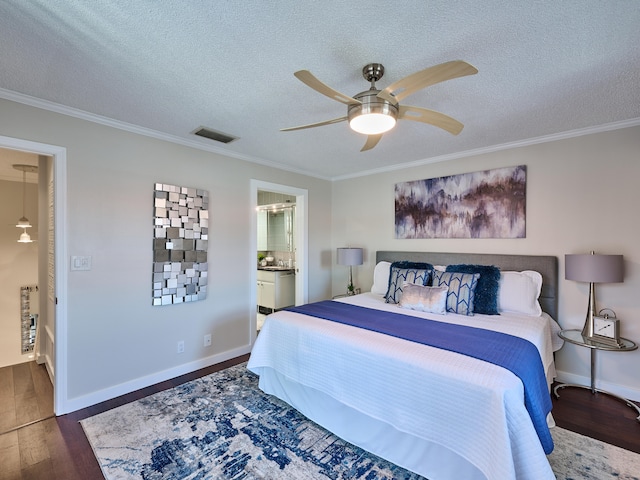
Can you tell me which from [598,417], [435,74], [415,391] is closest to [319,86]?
[435,74]

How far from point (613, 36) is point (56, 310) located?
4100 millimetres

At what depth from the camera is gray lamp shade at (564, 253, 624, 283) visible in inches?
97.6

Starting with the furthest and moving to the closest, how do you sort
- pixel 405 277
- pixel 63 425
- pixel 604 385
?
pixel 405 277, pixel 604 385, pixel 63 425

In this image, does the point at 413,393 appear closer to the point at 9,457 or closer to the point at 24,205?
the point at 9,457

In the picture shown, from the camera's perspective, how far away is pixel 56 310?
243cm

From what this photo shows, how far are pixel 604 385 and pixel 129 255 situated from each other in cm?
455

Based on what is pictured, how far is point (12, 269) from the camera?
464 cm

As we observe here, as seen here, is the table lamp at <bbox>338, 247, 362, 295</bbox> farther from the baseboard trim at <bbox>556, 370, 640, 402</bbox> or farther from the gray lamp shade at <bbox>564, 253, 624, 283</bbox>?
the baseboard trim at <bbox>556, 370, 640, 402</bbox>

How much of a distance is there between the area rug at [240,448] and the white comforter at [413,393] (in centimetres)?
14

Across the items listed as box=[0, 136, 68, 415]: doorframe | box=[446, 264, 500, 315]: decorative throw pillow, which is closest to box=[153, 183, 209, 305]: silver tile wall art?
box=[0, 136, 68, 415]: doorframe

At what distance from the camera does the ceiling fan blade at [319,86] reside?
147cm

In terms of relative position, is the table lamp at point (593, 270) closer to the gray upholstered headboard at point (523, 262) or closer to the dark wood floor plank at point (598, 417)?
the gray upholstered headboard at point (523, 262)

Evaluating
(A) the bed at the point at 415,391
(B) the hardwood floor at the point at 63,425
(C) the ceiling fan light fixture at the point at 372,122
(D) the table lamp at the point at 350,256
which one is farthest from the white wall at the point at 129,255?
(C) the ceiling fan light fixture at the point at 372,122

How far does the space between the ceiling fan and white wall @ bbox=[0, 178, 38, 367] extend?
5.60m
